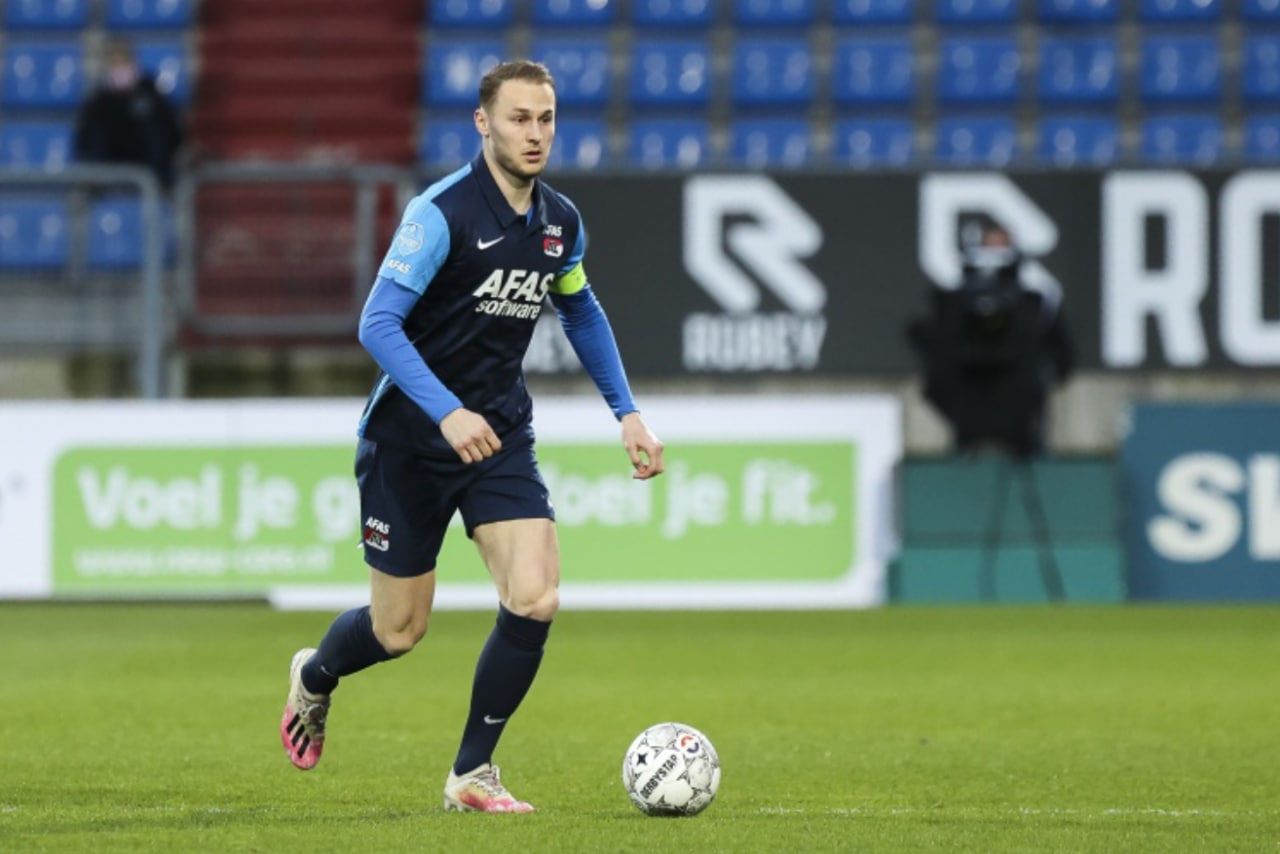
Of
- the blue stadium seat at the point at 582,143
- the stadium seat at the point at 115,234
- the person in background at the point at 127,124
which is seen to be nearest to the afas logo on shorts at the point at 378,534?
the stadium seat at the point at 115,234

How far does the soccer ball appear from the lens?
634cm

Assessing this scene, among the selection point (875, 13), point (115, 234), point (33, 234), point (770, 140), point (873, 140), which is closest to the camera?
point (115, 234)

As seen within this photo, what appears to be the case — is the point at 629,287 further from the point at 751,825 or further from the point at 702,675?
the point at 751,825

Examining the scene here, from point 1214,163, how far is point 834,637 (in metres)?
4.65

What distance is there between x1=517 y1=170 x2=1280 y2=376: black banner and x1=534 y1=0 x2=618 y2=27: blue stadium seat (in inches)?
144

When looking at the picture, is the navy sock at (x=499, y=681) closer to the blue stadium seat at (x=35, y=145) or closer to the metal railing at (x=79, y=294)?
the metal railing at (x=79, y=294)

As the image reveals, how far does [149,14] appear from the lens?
19.8 metres

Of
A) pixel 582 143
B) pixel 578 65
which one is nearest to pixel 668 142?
pixel 582 143

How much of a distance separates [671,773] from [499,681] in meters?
0.55

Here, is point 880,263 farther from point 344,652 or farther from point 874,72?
point 344,652

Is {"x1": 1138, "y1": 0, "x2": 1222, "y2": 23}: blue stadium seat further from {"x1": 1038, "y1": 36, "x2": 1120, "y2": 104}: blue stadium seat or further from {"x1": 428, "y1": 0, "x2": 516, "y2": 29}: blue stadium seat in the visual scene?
{"x1": 428, "y1": 0, "x2": 516, "y2": 29}: blue stadium seat

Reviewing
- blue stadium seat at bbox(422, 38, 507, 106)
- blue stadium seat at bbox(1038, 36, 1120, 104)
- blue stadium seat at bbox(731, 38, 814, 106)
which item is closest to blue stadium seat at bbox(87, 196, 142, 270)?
blue stadium seat at bbox(422, 38, 507, 106)

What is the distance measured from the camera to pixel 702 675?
11.1 metres

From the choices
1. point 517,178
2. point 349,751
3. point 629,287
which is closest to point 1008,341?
point 629,287
